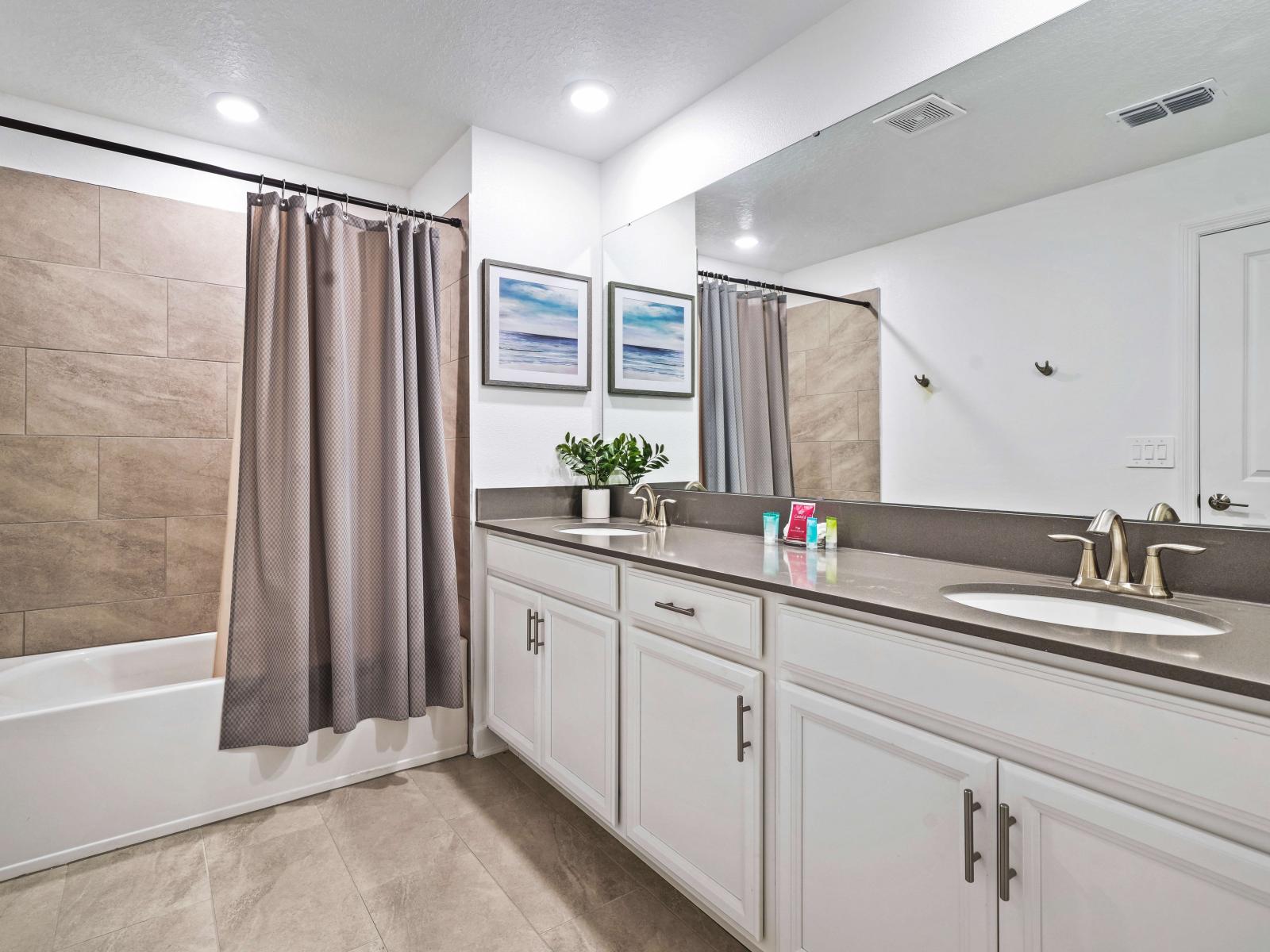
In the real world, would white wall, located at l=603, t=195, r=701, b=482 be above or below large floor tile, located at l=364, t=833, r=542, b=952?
above

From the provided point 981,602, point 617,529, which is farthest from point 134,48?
point 981,602

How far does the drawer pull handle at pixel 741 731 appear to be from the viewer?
139 cm

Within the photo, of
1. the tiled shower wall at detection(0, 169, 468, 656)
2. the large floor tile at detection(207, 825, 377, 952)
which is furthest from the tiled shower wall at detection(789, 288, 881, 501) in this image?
the large floor tile at detection(207, 825, 377, 952)

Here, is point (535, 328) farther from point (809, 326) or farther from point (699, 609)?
point (699, 609)

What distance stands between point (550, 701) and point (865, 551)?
1055mm

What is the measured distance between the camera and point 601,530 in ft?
7.80

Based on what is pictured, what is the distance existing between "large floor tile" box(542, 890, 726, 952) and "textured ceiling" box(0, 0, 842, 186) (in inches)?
95.9

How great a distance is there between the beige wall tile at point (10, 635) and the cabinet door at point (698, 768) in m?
2.28

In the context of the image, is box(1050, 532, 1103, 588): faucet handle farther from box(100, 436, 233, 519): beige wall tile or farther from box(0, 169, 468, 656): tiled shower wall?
box(100, 436, 233, 519): beige wall tile

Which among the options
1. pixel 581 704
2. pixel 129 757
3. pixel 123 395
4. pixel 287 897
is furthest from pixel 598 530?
pixel 123 395

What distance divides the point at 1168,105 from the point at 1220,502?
77 cm

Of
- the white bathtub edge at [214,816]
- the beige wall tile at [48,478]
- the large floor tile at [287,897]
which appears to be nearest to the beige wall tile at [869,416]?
the large floor tile at [287,897]

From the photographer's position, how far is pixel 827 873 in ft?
4.04

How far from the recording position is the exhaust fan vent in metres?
1.70
